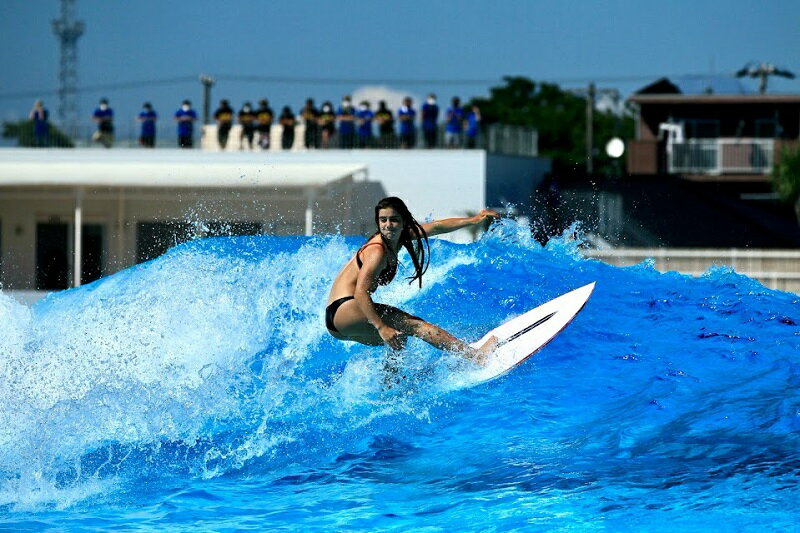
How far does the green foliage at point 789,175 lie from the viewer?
31.9 m

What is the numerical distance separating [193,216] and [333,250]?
12768 millimetres

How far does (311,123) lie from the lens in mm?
26438

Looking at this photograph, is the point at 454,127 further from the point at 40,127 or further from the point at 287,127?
the point at 40,127

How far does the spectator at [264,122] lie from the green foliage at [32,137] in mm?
5196

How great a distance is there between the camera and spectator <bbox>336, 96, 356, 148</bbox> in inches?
1038

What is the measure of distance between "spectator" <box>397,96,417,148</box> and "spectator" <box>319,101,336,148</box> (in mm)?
1710

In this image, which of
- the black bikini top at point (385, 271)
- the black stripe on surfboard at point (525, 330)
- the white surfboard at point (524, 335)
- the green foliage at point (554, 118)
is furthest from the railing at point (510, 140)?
the green foliage at point (554, 118)

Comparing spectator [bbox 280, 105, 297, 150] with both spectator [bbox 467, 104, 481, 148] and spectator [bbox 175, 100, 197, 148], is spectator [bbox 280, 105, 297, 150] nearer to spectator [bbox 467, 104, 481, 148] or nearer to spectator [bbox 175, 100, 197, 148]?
spectator [bbox 175, 100, 197, 148]

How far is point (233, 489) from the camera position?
6.81 metres

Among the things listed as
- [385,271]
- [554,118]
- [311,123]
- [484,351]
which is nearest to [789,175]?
[311,123]

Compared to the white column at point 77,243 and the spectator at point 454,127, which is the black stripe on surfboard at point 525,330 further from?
the spectator at point 454,127

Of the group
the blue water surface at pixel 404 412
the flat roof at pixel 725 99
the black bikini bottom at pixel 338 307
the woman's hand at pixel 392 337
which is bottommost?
the blue water surface at pixel 404 412

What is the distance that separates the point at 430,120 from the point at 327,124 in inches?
104

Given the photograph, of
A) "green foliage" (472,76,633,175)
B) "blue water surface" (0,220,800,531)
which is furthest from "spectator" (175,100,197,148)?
"green foliage" (472,76,633,175)
